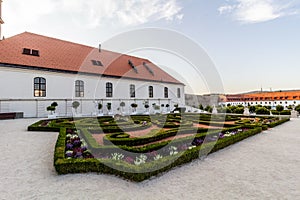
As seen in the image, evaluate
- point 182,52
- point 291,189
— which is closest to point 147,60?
point 182,52

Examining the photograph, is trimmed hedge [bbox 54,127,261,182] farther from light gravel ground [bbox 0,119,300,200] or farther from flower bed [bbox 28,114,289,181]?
light gravel ground [bbox 0,119,300,200]

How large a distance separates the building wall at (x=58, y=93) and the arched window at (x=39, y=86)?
0.24 meters

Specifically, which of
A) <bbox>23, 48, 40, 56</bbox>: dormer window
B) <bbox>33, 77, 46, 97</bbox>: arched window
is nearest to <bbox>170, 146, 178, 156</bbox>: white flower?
<bbox>33, 77, 46, 97</bbox>: arched window

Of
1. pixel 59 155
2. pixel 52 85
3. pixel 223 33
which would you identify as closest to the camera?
pixel 59 155

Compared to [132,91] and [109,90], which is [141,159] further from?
[132,91]

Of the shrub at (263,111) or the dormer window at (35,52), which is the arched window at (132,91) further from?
the shrub at (263,111)

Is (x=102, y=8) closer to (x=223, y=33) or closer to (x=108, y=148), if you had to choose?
(x=223, y=33)

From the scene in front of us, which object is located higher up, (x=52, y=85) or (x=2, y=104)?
(x=52, y=85)

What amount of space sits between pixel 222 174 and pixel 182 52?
7.64 m

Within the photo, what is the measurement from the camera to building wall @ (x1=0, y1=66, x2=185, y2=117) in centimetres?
1348

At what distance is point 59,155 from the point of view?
4.08 m

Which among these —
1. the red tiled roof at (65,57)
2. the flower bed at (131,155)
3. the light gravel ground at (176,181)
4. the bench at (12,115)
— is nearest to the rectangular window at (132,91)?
the red tiled roof at (65,57)

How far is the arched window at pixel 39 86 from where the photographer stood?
48.3 ft

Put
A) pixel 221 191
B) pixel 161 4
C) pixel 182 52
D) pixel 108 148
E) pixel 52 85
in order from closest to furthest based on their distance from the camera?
pixel 221 191 → pixel 108 148 → pixel 182 52 → pixel 161 4 → pixel 52 85
